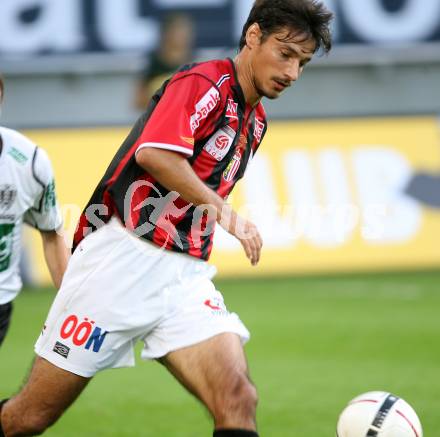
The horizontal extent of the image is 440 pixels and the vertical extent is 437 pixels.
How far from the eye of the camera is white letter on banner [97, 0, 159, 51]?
49.2ft

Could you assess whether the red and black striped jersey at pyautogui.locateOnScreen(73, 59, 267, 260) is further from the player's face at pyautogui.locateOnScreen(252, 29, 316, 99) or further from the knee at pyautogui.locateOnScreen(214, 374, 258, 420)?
the knee at pyautogui.locateOnScreen(214, 374, 258, 420)

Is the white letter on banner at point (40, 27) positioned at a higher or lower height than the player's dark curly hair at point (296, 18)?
lower

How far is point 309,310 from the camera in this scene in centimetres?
1076

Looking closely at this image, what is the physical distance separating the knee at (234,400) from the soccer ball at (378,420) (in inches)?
28.8

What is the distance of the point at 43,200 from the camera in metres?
5.34

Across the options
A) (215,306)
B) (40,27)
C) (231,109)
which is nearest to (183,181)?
(231,109)

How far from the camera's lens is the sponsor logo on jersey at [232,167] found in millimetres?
4673

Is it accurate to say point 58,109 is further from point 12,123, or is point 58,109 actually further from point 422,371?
point 422,371

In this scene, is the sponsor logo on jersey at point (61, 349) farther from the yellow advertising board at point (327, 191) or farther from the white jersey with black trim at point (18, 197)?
the yellow advertising board at point (327, 191)

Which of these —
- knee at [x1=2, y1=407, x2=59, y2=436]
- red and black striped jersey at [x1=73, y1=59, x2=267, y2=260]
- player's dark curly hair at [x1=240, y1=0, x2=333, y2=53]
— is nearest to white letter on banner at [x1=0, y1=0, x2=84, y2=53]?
red and black striped jersey at [x1=73, y1=59, x2=267, y2=260]

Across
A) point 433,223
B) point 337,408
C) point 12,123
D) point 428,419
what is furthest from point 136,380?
point 12,123

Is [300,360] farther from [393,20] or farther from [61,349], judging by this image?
[393,20]

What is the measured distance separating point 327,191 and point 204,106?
8.60 meters

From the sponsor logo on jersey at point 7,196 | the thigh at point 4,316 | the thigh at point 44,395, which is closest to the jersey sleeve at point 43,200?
the sponsor logo on jersey at point 7,196
